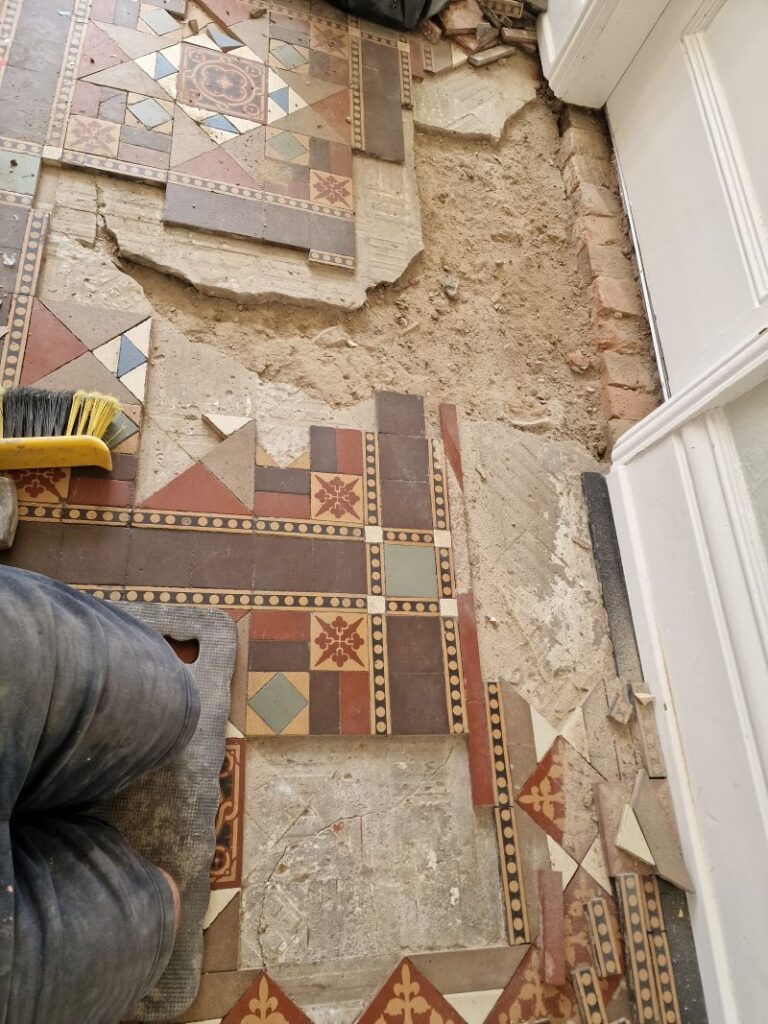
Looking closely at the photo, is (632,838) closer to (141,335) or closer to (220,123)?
(141,335)

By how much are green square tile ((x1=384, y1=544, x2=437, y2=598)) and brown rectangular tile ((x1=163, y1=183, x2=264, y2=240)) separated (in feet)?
3.65

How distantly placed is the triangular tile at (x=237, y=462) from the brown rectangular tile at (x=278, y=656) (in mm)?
381

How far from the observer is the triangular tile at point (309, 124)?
232cm

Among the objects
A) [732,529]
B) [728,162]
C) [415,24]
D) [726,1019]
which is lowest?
[726,1019]

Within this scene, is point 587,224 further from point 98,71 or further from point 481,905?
point 481,905

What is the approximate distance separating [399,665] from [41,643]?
3.18 ft

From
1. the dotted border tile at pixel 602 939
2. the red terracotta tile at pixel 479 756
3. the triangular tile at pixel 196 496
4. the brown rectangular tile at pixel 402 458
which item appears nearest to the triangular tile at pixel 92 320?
the triangular tile at pixel 196 496

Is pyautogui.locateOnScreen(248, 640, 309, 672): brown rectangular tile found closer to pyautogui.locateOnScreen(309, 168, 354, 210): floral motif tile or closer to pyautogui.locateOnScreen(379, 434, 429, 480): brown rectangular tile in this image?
pyautogui.locateOnScreen(379, 434, 429, 480): brown rectangular tile

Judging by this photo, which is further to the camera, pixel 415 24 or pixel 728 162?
pixel 415 24

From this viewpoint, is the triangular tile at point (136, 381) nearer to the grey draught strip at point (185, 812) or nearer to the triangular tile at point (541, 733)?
the grey draught strip at point (185, 812)

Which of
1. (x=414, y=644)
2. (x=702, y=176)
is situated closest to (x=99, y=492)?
(x=414, y=644)

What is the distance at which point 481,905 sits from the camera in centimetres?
156

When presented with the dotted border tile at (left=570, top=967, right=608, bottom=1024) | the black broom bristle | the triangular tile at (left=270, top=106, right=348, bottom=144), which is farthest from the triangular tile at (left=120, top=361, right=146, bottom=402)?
the dotted border tile at (left=570, top=967, right=608, bottom=1024)

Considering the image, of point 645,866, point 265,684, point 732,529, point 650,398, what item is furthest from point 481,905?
point 650,398
